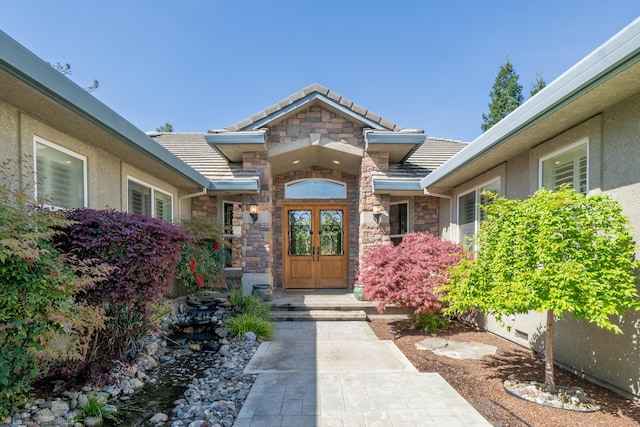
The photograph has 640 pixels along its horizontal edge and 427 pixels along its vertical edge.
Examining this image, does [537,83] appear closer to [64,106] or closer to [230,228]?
[230,228]

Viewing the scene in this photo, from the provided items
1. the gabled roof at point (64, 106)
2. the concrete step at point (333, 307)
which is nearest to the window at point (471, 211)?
the concrete step at point (333, 307)

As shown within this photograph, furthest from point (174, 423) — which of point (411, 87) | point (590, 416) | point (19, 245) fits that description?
point (411, 87)

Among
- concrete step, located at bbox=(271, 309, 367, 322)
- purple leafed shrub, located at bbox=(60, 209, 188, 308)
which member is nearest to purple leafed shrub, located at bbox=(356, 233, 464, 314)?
concrete step, located at bbox=(271, 309, 367, 322)

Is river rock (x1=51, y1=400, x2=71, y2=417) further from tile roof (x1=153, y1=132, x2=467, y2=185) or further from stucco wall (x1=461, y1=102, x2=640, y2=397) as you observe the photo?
tile roof (x1=153, y1=132, x2=467, y2=185)

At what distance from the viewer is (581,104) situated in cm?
360

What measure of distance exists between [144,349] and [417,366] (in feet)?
12.8

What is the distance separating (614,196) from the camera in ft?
12.0

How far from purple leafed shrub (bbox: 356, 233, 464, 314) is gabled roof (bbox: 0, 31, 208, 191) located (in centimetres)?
442

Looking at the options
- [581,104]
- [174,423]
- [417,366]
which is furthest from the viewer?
[417,366]

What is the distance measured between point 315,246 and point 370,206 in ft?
7.62

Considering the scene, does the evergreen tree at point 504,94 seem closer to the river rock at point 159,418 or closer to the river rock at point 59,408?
the river rock at point 159,418

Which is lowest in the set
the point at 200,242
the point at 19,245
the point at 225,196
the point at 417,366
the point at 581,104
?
the point at 417,366

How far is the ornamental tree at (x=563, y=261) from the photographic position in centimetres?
309

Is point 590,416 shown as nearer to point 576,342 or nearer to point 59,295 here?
point 576,342
